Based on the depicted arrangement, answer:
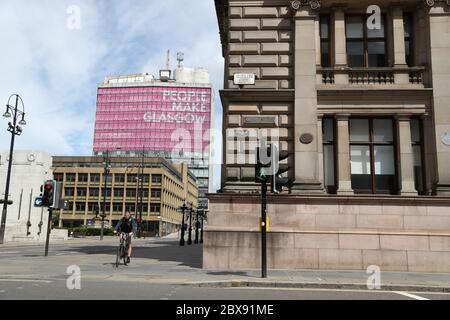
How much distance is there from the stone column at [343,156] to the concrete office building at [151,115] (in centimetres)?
13825

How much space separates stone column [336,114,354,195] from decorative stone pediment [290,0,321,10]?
4.54 meters

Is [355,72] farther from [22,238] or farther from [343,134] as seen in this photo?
[22,238]

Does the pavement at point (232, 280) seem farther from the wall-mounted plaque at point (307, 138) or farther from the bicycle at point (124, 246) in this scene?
the wall-mounted plaque at point (307, 138)

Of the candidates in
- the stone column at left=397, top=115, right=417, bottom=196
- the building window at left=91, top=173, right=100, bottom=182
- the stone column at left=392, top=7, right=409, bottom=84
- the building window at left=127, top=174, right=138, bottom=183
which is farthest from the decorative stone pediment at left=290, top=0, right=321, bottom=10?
the building window at left=91, top=173, right=100, bottom=182

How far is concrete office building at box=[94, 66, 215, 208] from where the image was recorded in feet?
522

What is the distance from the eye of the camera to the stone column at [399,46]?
59.6ft

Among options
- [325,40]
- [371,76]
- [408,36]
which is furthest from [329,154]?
[408,36]

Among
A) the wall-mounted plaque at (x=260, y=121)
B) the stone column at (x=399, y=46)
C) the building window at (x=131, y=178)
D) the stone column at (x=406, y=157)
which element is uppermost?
the building window at (x=131, y=178)

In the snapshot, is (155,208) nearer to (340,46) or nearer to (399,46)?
(340,46)

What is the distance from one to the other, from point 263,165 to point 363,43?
8.72 metres

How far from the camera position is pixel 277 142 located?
58.5 ft

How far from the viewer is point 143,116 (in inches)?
6299

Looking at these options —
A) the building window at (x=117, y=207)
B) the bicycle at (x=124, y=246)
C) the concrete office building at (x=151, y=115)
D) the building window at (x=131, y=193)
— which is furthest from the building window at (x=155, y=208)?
the bicycle at (x=124, y=246)
